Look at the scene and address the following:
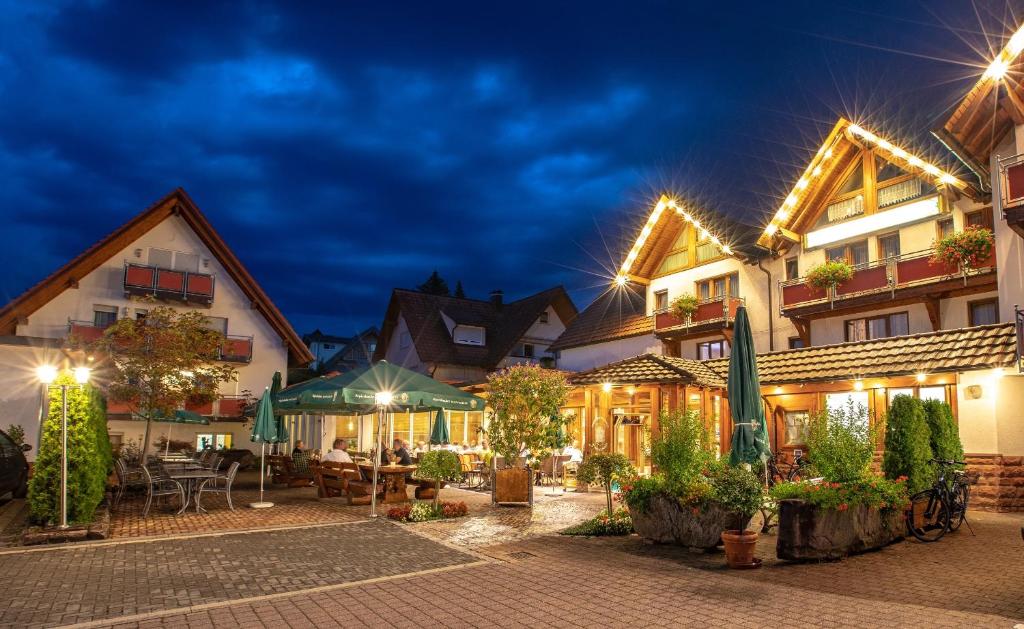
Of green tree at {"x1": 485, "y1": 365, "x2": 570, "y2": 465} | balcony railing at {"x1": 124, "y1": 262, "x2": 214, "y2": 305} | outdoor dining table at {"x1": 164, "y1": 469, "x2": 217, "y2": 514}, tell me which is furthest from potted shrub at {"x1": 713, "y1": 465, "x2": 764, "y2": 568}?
balcony railing at {"x1": 124, "y1": 262, "x2": 214, "y2": 305}

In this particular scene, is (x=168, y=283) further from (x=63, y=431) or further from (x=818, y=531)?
(x=818, y=531)

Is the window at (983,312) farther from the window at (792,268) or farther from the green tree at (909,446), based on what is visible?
the green tree at (909,446)

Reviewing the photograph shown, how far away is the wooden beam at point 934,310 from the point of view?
19.3 metres

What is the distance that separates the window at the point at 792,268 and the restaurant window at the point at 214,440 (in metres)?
22.3

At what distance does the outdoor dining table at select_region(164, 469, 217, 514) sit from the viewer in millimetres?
12615

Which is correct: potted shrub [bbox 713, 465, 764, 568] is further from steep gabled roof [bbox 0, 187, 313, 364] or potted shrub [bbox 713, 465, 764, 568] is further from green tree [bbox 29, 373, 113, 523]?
steep gabled roof [bbox 0, 187, 313, 364]

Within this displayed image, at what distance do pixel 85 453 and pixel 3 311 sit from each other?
18.1 m

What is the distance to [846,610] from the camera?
6.39m

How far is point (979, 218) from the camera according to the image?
63.0ft

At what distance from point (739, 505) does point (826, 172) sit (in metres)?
17.0

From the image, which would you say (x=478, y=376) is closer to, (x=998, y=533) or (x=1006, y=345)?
(x=1006, y=345)

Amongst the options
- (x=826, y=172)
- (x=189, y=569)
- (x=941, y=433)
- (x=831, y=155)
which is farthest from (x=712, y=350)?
(x=189, y=569)

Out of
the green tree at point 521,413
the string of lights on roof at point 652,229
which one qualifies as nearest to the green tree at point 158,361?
the green tree at point 521,413

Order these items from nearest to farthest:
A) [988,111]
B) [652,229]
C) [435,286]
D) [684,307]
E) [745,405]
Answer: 1. [745,405]
2. [988,111]
3. [684,307]
4. [652,229]
5. [435,286]
